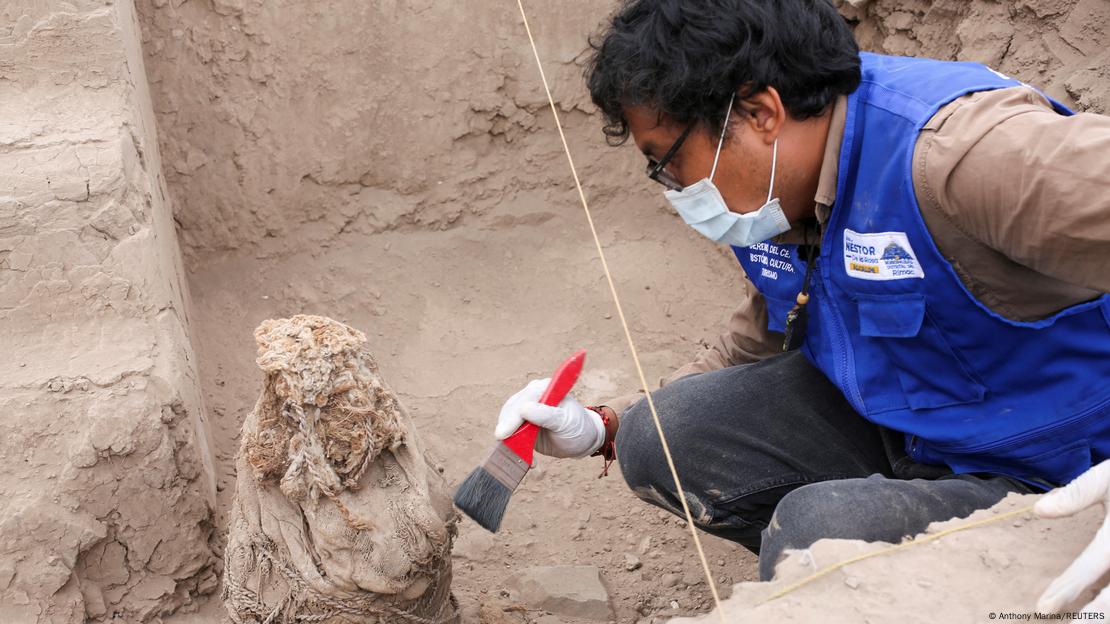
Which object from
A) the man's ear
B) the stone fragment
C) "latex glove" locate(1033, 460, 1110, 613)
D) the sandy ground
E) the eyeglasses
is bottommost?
the sandy ground

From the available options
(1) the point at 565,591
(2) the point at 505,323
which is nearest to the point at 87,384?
(1) the point at 565,591

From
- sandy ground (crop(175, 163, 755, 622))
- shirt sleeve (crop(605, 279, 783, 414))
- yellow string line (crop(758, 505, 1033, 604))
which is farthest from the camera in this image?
sandy ground (crop(175, 163, 755, 622))

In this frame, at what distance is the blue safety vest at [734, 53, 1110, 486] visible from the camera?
79.1 inches

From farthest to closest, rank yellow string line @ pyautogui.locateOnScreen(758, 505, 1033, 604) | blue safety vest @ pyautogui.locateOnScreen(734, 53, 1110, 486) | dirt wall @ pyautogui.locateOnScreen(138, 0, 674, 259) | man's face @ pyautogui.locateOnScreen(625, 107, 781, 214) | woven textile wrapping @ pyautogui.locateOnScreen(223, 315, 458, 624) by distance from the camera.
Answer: dirt wall @ pyautogui.locateOnScreen(138, 0, 674, 259), woven textile wrapping @ pyautogui.locateOnScreen(223, 315, 458, 624), man's face @ pyautogui.locateOnScreen(625, 107, 781, 214), blue safety vest @ pyautogui.locateOnScreen(734, 53, 1110, 486), yellow string line @ pyautogui.locateOnScreen(758, 505, 1033, 604)

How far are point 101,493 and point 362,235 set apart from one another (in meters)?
2.34

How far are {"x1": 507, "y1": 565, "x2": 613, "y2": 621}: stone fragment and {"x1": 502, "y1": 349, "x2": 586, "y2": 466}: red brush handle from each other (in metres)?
0.64

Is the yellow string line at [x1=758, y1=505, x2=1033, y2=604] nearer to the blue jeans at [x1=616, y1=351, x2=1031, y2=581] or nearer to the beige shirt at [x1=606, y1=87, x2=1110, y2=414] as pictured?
the beige shirt at [x1=606, y1=87, x2=1110, y2=414]

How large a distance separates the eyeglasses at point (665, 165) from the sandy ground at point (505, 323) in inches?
56.0

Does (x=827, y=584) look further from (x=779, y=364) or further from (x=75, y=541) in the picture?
(x=75, y=541)

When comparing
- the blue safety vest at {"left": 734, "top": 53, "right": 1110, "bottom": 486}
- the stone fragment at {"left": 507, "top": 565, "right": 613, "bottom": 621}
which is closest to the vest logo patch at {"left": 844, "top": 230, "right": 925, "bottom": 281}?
the blue safety vest at {"left": 734, "top": 53, "right": 1110, "bottom": 486}

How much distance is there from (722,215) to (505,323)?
7.64ft

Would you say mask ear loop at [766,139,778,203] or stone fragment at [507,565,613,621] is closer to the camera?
mask ear loop at [766,139,778,203]

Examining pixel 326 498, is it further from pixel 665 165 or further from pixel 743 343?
pixel 743 343

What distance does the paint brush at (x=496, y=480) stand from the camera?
7.59 feet
